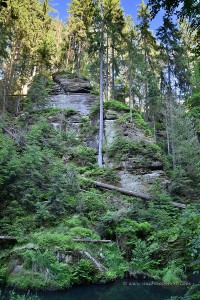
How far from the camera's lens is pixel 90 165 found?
20719 mm

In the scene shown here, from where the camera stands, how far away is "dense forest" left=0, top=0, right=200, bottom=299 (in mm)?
9727

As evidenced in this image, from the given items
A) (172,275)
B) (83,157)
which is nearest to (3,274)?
(172,275)

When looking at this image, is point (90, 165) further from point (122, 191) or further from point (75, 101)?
point (75, 101)

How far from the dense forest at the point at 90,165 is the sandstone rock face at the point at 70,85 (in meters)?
0.37

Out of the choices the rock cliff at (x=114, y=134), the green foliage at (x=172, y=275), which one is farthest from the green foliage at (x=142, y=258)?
the rock cliff at (x=114, y=134)

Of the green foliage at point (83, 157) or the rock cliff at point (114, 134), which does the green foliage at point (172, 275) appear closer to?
the rock cliff at point (114, 134)

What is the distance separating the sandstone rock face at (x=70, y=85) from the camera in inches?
1097

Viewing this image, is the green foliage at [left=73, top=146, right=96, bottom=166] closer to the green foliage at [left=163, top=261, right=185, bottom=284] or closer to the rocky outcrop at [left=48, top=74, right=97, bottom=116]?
the rocky outcrop at [left=48, top=74, right=97, bottom=116]

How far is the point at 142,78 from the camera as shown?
92.2 feet

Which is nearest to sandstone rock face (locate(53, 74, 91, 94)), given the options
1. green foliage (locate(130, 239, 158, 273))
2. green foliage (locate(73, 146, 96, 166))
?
green foliage (locate(73, 146, 96, 166))

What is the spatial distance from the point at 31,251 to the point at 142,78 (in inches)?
894

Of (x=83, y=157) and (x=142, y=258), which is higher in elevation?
(x=83, y=157)

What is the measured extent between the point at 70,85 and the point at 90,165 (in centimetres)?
1136

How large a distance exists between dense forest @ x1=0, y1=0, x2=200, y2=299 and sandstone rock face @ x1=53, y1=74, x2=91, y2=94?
14.7 inches
